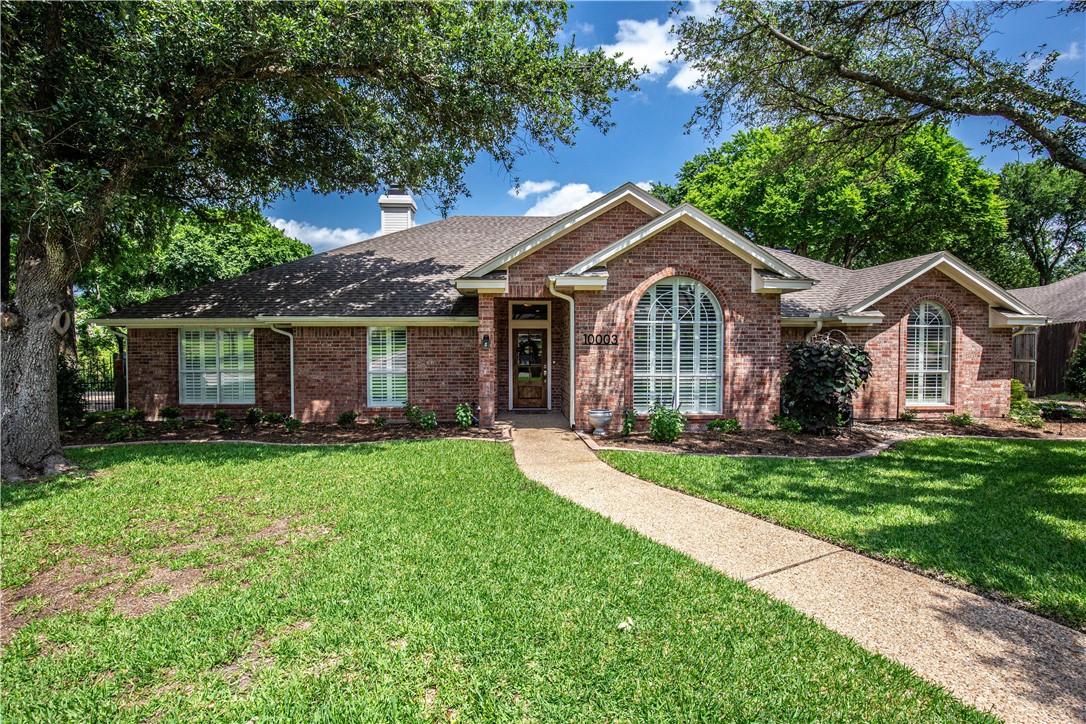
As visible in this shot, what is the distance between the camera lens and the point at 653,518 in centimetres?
563

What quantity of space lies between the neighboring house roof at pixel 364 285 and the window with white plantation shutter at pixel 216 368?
28.9 inches

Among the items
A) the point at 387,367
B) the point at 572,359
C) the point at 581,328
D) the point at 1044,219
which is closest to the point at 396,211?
the point at 387,367

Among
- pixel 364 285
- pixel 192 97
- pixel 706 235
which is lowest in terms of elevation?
pixel 364 285

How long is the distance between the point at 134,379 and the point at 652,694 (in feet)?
49.0

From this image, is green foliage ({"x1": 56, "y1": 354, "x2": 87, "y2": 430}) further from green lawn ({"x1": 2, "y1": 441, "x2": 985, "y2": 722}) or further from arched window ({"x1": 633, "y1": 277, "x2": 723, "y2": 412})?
arched window ({"x1": 633, "y1": 277, "x2": 723, "y2": 412})

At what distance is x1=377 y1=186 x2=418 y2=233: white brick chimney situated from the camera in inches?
708

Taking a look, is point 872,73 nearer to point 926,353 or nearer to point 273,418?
point 926,353

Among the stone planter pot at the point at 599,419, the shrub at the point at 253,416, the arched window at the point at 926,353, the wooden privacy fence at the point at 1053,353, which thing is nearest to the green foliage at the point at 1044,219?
the wooden privacy fence at the point at 1053,353

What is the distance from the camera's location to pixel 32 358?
773cm

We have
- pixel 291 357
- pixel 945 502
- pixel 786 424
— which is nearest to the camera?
pixel 945 502

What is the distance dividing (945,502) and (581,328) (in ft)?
21.7

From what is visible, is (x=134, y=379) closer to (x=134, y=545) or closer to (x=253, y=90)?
(x=253, y=90)

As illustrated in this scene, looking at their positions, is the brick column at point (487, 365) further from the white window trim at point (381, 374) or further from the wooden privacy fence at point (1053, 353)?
the wooden privacy fence at point (1053, 353)

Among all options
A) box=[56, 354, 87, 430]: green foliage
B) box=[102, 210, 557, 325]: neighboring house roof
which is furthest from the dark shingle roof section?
box=[56, 354, 87, 430]: green foliage
